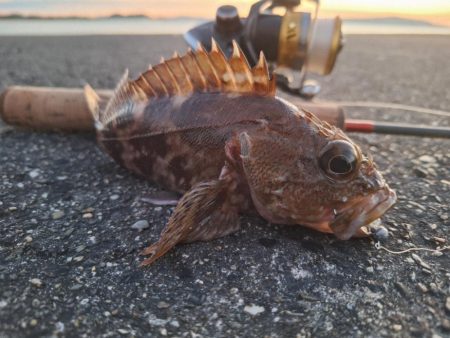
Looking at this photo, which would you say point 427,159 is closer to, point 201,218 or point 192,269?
point 201,218

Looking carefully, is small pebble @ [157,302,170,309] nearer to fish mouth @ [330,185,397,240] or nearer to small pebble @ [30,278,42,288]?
small pebble @ [30,278,42,288]

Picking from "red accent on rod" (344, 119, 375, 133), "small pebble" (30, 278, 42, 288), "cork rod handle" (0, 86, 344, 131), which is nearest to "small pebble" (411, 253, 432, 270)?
"red accent on rod" (344, 119, 375, 133)

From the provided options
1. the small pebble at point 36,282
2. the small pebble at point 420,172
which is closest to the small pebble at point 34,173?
the small pebble at point 36,282

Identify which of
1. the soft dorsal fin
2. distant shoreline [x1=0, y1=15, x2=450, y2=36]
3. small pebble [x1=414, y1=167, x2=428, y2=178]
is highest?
the soft dorsal fin

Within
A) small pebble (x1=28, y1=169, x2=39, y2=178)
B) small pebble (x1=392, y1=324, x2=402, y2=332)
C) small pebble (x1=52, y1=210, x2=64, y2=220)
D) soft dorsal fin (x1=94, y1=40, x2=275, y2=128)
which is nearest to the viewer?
small pebble (x1=392, y1=324, x2=402, y2=332)

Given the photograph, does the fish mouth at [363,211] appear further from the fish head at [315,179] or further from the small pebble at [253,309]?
the small pebble at [253,309]

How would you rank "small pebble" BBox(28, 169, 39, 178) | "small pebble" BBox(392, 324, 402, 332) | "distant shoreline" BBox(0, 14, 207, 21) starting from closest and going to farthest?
1. "small pebble" BBox(392, 324, 402, 332)
2. "small pebble" BBox(28, 169, 39, 178)
3. "distant shoreline" BBox(0, 14, 207, 21)
